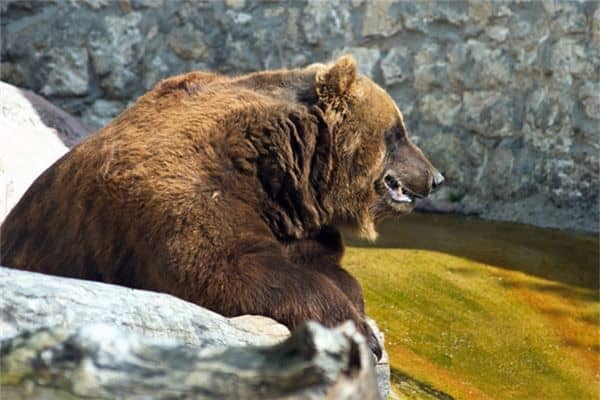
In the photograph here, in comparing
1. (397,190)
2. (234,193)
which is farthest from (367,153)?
(234,193)

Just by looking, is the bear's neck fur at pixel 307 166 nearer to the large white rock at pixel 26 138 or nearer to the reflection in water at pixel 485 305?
the reflection in water at pixel 485 305

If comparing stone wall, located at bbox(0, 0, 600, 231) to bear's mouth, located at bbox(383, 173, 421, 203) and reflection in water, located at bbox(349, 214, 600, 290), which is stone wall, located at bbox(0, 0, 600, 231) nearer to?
reflection in water, located at bbox(349, 214, 600, 290)

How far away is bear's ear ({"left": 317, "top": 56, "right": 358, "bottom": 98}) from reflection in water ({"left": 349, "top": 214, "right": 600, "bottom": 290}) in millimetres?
3392

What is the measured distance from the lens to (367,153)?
17.1 ft

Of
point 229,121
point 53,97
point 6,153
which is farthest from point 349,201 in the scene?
point 53,97

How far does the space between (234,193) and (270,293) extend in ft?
1.76

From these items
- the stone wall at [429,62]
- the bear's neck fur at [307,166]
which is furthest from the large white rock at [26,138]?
the stone wall at [429,62]

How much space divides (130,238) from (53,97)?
6882 millimetres

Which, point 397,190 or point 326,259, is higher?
point 397,190

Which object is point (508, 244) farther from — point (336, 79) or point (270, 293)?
point (270, 293)

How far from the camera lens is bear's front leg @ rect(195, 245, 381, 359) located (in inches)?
168

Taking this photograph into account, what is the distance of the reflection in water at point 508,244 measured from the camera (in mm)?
8188

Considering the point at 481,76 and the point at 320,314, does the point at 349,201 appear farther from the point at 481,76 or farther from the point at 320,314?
the point at 481,76

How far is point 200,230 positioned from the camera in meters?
4.35
